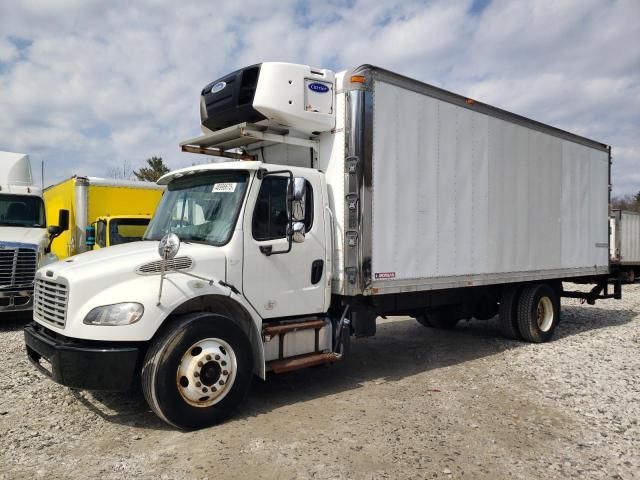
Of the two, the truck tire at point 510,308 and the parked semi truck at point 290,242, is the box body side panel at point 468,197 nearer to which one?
the parked semi truck at point 290,242

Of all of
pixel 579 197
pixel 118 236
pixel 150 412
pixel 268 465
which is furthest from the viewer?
pixel 118 236

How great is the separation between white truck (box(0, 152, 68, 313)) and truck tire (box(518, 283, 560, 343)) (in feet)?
27.8

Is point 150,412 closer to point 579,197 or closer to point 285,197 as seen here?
point 285,197

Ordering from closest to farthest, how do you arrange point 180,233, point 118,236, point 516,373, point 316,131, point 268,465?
point 268,465 → point 180,233 → point 316,131 → point 516,373 → point 118,236

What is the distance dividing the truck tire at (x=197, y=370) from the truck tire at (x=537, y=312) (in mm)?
5380

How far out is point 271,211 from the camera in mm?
5305

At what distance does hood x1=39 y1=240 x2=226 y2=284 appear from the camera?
4465 mm

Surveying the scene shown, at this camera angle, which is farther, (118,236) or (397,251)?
(118,236)

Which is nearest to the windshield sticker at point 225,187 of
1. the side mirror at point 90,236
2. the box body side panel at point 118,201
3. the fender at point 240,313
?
the fender at point 240,313

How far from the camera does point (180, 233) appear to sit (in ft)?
17.8

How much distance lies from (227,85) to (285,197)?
5.30 feet

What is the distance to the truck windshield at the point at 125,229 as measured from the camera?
36.6ft

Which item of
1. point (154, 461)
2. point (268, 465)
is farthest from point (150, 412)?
point (268, 465)

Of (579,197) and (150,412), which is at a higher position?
(579,197)
